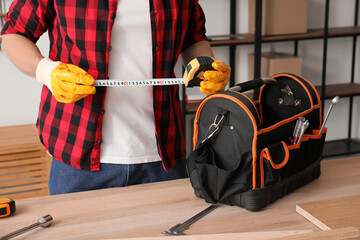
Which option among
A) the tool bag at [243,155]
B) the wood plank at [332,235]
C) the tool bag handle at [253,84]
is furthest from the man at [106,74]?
the wood plank at [332,235]

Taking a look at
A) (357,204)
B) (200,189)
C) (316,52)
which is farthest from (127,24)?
(316,52)

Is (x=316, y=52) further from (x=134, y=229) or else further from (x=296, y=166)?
(x=134, y=229)

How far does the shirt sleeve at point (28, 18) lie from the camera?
4.34 ft

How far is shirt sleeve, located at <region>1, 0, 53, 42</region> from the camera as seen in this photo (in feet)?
4.34

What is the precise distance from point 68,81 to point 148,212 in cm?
41

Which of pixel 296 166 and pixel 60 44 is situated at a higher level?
pixel 60 44

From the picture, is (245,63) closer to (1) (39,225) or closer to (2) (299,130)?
(2) (299,130)

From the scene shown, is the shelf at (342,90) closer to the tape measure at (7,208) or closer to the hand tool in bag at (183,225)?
the hand tool in bag at (183,225)

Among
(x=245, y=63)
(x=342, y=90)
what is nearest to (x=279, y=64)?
(x=245, y=63)

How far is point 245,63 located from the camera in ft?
12.0

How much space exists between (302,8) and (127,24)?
218 cm

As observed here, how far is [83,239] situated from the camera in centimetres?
101

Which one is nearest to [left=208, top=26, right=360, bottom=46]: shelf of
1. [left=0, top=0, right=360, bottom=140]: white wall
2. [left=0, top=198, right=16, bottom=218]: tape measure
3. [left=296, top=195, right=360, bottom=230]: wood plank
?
[left=0, top=0, right=360, bottom=140]: white wall

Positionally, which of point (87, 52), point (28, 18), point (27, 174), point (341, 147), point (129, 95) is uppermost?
point (28, 18)
